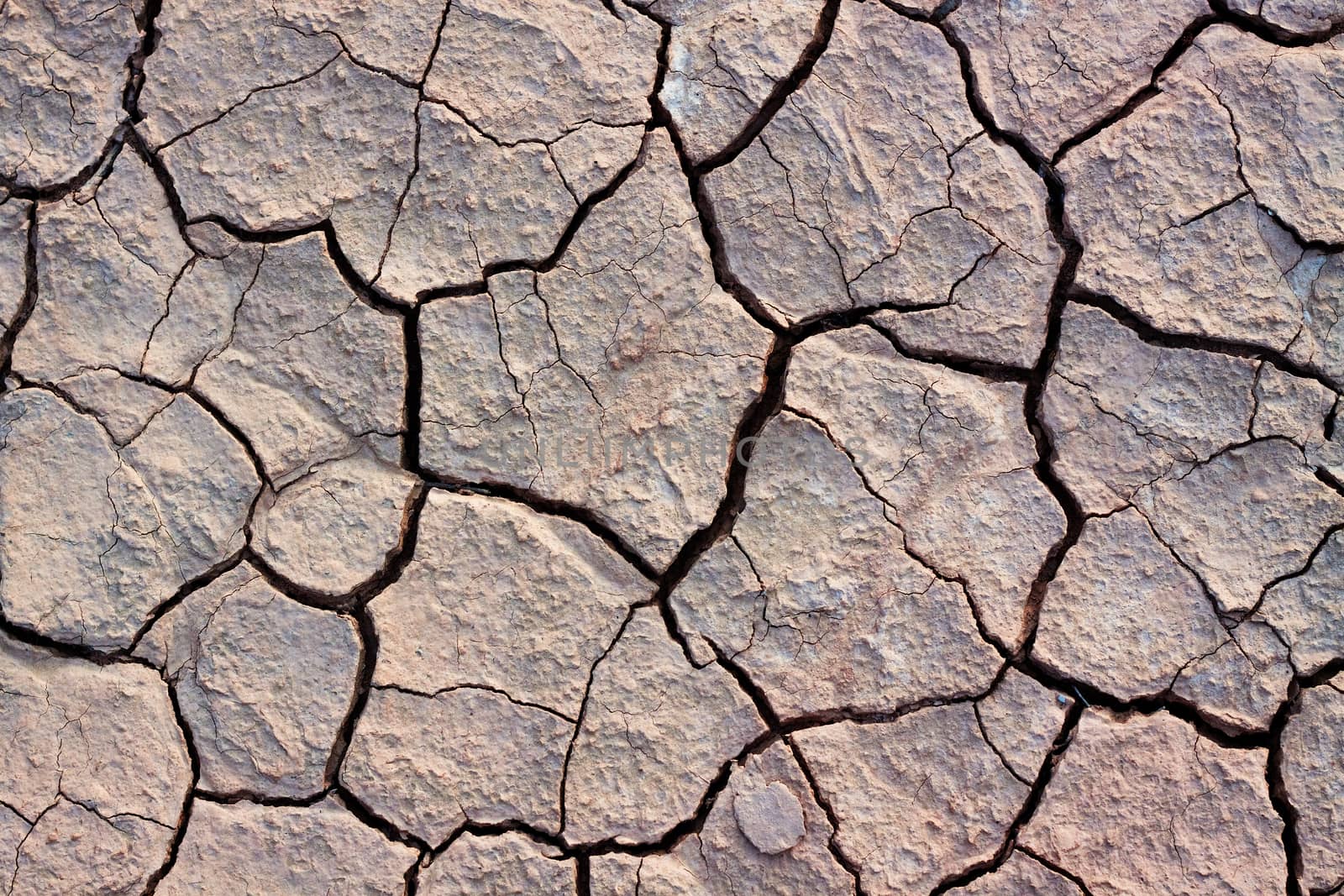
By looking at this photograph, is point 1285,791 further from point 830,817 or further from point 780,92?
point 780,92

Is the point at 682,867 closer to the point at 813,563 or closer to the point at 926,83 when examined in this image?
the point at 813,563

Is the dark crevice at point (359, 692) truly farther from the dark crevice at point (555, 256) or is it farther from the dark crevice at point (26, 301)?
the dark crevice at point (26, 301)

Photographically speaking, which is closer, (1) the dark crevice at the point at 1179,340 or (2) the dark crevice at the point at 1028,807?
(2) the dark crevice at the point at 1028,807

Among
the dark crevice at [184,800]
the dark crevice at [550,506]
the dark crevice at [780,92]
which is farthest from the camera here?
the dark crevice at [780,92]

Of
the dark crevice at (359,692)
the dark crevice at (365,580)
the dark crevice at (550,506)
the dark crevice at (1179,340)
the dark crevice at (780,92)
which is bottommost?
the dark crevice at (359,692)

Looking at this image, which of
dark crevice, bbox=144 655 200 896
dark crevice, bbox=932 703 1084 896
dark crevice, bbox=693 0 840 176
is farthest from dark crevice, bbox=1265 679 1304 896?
dark crevice, bbox=144 655 200 896

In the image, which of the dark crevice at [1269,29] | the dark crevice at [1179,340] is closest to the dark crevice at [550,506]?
the dark crevice at [1179,340]

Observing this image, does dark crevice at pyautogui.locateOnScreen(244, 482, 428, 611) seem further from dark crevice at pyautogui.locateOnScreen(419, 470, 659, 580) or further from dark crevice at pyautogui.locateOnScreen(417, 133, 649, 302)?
dark crevice at pyautogui.locateOnScreen(417, 133, 649, 302)

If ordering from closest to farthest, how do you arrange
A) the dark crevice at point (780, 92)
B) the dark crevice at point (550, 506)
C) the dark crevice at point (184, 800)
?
1. the dark crevice at point (184, 800)
2. the dark crevice at point (550, 506)
3. the dark crevice at point (780, 92)

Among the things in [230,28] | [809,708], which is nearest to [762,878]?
[809,708]
